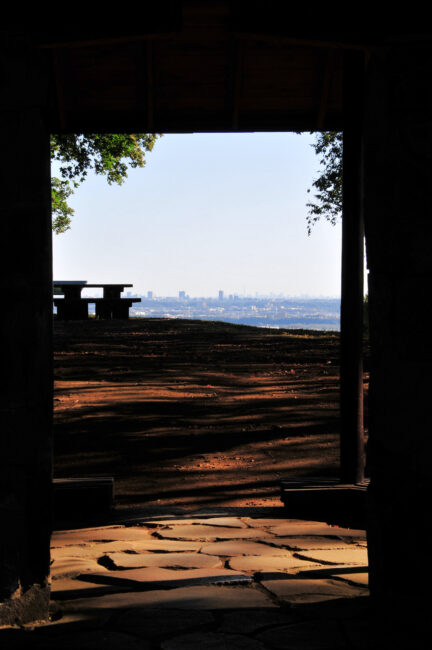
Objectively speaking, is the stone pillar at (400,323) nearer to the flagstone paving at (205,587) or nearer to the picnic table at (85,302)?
the flagstone paving at (205,587)

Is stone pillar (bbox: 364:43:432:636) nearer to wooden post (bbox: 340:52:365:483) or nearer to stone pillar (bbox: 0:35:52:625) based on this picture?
stone pillar (bbox: 0:35:52:625)

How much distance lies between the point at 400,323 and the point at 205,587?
6.32 ft

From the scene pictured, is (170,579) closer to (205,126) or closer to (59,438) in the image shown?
(205,126)

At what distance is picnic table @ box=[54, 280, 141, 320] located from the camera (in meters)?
27.4

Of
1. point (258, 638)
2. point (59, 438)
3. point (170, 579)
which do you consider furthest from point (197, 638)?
point (59, 438)

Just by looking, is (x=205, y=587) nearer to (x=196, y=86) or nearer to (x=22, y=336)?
(x=22, y=336)

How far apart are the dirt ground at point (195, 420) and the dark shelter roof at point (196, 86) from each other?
3.63 metres

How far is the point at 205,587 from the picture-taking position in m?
3.93

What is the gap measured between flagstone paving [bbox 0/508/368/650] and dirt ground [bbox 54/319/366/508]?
1.35 m

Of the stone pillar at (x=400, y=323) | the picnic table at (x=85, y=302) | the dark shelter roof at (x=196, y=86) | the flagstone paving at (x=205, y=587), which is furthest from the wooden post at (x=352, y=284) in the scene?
the picnic table at (x=85, y=302)

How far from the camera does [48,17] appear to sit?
3572 millimetres

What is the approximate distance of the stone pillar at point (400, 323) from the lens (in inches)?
124

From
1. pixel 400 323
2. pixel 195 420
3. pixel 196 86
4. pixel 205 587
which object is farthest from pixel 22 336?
pixel 195 420

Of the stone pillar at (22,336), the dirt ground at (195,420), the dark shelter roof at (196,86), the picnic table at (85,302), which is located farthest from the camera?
the picnic table at (85,302)
